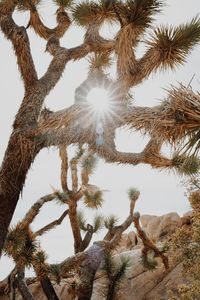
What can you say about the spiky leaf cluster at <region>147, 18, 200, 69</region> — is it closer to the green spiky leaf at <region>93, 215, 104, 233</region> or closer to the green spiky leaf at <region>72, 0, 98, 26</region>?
the green spiky leaf at <region>72, 0, 98, 26</region>

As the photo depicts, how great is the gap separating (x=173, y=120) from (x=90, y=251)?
6.12 m

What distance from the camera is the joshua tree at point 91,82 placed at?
518 cm

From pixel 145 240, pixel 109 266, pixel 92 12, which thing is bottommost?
pixel 109 266

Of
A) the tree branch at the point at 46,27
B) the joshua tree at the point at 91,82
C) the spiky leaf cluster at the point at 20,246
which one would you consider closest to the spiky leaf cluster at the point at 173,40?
the joshua tree at the point at 91,82

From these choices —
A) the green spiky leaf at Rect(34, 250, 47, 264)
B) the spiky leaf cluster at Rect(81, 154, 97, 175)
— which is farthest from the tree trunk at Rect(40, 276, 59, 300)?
the spiky leaf cluster at Rect(81, 154, 97, 175)

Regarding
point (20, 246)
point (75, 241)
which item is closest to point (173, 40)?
point (20, 246)

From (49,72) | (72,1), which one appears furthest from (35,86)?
(72,1)

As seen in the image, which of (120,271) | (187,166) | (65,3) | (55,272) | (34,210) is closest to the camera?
(187,166)

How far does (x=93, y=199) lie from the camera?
972 cm

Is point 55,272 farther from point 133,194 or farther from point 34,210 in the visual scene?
point 133,194

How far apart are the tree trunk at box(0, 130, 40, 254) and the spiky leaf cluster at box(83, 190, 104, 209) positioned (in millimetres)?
4458

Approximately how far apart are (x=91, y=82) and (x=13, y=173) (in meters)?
2.54

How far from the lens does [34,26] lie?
7.15 meters

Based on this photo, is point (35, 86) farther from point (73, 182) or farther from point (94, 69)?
point (73, 182)
